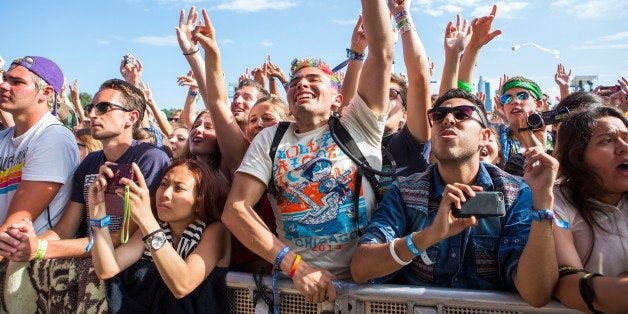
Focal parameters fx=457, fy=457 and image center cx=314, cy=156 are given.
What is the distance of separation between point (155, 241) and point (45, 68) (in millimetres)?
2146

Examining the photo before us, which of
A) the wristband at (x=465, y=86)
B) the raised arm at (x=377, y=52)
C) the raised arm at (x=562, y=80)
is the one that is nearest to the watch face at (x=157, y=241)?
the raised arm at (x=377, y=52)

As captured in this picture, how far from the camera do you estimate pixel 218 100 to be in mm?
3000

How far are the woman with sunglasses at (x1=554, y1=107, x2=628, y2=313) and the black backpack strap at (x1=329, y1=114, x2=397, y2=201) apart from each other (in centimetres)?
90

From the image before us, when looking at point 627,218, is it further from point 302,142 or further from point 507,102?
point 507,102

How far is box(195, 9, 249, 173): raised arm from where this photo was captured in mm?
2975

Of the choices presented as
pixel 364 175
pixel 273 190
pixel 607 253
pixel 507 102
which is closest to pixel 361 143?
pixel 364 175

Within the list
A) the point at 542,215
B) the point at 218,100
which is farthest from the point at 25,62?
the point at 542,215

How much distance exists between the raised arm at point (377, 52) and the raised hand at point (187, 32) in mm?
1279

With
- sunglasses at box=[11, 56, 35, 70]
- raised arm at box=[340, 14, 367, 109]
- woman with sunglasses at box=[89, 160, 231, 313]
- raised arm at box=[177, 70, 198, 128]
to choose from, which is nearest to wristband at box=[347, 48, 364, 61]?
raised arm at box=[340, 14, 367, 109]

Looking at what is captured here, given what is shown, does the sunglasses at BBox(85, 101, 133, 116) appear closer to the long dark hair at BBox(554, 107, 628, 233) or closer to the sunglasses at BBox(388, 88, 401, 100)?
the sunglasses at BBox(388, 88, 401, 100)

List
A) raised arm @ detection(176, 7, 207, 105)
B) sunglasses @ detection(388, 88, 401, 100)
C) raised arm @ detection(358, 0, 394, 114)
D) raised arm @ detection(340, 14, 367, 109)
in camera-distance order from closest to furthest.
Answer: raised arm @ detection(358, 0, 394, 114), raised arm @ detection(176, 7, 207, 105), raised arm @ detection(340, 14, 367, 109), sunglasses @ detection(388, 88, 401, 100)

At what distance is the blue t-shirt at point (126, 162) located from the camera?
9.66 ft

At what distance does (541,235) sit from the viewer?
1.95m

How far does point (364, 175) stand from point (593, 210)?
1147mm
